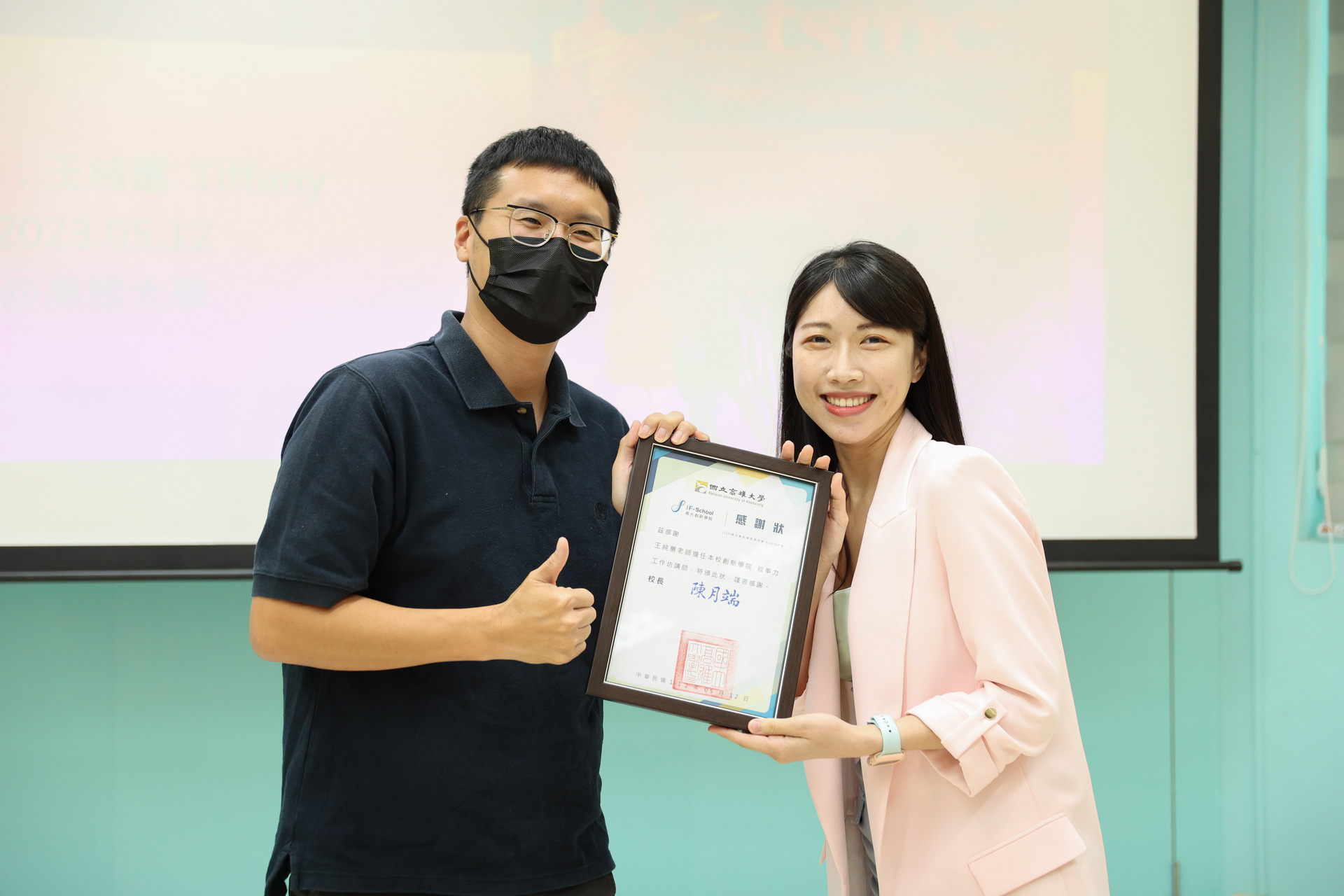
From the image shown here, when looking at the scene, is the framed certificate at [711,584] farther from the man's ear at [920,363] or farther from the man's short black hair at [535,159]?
the man's short black hair at [535,159]

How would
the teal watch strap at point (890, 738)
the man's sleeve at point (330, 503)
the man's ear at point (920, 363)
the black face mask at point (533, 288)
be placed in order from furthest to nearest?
the man's ear at point (920, 363)
the black face mask at point (533, 288)
the teal watch strap at point (890, 738)
the man's sleeve at point (330, 503)

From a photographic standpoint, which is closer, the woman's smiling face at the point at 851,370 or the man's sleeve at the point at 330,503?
the man's sleeve at the point at 330,503

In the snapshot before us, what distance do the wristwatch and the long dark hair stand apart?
1.69 feet

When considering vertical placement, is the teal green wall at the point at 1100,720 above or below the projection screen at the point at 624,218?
below

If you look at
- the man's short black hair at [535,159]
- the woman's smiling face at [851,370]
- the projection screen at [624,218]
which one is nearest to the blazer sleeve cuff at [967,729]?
the woman's smiling face at [851,370]

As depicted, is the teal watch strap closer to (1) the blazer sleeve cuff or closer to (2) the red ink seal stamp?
(1) the blazer sleeve cuff

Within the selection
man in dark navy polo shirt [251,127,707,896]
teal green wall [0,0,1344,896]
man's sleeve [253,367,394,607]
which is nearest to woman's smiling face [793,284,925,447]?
man in dark navy polo shirt [251,127,707,896]

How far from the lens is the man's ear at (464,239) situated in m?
1.38

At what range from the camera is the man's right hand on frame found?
1.07 metres

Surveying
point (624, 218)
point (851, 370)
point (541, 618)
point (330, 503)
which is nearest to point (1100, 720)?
point (851, 370)

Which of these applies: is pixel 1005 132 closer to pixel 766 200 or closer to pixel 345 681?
pixel 766 200

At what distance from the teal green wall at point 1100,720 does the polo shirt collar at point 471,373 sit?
4.83 ft

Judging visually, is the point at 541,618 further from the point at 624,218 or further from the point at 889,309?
the point at 624,218

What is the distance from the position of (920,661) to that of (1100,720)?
178cm
